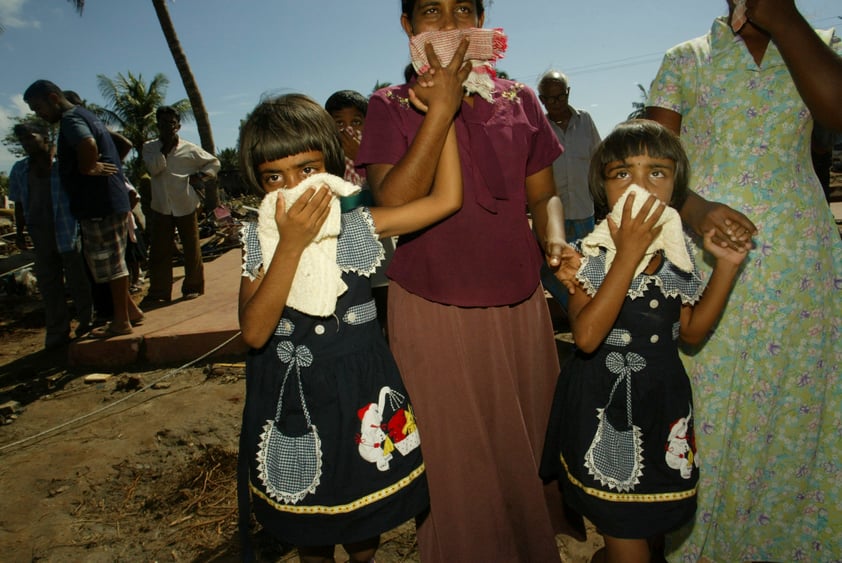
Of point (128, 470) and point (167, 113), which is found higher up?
point (167, 113)

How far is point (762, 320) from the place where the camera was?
1753mm

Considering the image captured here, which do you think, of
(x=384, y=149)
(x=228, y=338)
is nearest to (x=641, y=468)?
(x=384, y=149)

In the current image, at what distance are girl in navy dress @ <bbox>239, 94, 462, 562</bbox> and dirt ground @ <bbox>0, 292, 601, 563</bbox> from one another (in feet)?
2.95

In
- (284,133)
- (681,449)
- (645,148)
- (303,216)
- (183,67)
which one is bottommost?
(681,449)

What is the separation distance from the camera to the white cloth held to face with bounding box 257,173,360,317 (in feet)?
4.62

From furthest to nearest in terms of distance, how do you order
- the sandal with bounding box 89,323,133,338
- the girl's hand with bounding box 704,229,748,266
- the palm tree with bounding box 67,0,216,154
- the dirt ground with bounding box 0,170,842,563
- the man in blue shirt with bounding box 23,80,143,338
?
the palm tree with bounding box 67,0,216,154 → the sandal with bounding box 89,323,133,338 → the man in blue shirt with bounding box 23,80,143,338 → the dirt ground with bounding box 0,170,842,563 → the girl's hand with bounding box 704,229,748,266

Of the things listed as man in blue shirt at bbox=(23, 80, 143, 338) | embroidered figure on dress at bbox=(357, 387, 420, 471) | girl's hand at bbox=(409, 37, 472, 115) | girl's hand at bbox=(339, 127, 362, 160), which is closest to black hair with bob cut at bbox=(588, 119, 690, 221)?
girl's hand at bbox=(409, 37, 472, 115)

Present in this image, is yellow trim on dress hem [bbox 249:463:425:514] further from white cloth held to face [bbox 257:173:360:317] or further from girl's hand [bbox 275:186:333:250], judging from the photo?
girl's hand [bbox 275:186:333:250]

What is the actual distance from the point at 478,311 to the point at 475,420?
387 mm

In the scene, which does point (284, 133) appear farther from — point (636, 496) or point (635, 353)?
point (636, 496)

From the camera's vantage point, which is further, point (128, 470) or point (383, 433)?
point (128, 470)

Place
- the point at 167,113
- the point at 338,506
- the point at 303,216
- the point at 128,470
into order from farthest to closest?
the point at 167,113
the point at 128,470
the point at 338,506
the point at 303,216

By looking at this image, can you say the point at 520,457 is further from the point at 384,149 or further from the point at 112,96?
the point at 112,96

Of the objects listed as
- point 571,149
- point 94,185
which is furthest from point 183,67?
point 571,149
